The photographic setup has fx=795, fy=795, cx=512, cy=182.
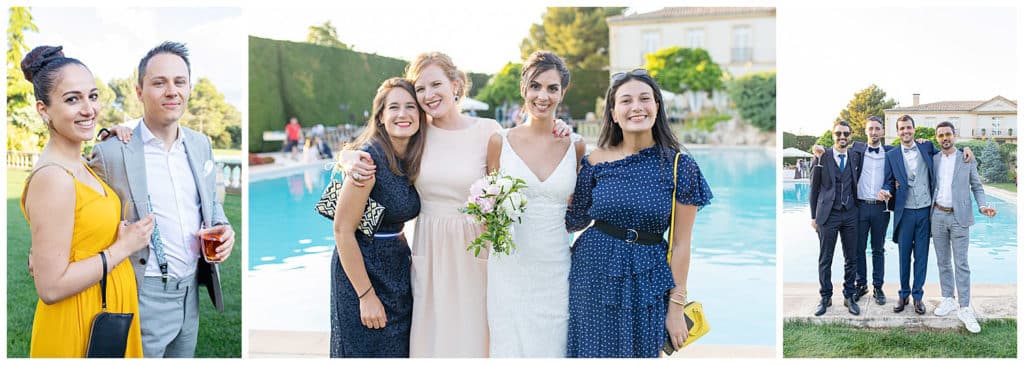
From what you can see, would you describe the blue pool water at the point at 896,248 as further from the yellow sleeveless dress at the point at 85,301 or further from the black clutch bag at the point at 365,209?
the yellow sleeveless dress at the point at 85,301

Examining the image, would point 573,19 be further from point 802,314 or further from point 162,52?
point 162,52

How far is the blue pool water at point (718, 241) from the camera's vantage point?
746cm

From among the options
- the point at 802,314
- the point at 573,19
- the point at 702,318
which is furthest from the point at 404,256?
the point at 573,19

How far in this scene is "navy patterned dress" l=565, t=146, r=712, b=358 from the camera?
3.13 metres

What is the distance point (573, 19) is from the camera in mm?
25359

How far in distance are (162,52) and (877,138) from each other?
4.13m

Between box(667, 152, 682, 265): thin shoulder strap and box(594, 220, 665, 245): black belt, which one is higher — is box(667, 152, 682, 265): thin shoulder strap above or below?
above

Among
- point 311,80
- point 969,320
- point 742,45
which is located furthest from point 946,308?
point 742,45

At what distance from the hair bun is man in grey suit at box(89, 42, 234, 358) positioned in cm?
34

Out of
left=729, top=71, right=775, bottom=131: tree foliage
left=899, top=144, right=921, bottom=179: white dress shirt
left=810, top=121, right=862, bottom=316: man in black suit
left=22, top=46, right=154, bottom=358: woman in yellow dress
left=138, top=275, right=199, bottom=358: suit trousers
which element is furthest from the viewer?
left=729, top=71, right=775, bottom=131: tree foliage

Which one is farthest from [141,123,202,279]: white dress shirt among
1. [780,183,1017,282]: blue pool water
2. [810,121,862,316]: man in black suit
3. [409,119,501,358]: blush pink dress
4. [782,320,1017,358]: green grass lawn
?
[810,121,862,316]: man in black suit

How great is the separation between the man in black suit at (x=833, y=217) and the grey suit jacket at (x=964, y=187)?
1.81ft

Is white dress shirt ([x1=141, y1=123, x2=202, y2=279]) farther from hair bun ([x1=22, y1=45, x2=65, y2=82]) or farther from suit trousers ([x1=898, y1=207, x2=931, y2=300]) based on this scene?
suit trousers ([x1=898, y1=207, x2=931, y2=300])

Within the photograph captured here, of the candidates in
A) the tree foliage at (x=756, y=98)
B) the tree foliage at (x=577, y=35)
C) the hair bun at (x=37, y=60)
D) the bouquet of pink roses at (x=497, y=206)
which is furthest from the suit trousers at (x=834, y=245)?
the tree foliage at (x=577, y=35)
